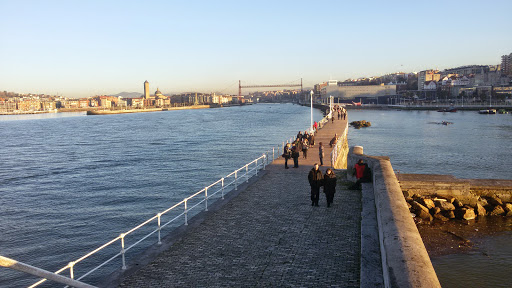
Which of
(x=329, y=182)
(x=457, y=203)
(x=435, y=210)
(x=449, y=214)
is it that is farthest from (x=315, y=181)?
(x=457, y=203)

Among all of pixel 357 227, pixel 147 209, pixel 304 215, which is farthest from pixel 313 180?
pixel 147 209

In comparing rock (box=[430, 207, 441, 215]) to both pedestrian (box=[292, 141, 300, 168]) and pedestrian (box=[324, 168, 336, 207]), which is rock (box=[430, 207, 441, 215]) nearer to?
pedestrian (box=[324, 168, 336, 207])

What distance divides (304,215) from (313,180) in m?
0.94

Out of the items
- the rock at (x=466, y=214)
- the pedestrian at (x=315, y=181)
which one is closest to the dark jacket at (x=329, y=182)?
the pedestrian at (x=315, y=181)

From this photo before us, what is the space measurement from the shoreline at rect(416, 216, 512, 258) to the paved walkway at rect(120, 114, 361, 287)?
2202mm

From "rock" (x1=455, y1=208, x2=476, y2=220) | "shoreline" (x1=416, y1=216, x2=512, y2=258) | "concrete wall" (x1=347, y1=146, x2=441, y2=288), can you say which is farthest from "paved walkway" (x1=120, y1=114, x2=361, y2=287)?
"rock" (x1=455, y1=208, x2=476, y2=220)

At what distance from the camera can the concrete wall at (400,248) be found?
14.4 feet

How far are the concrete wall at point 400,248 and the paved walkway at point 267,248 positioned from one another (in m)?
0.90

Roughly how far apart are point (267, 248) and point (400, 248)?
311 cm

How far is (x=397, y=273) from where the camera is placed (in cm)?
458

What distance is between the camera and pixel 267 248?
25.9ft

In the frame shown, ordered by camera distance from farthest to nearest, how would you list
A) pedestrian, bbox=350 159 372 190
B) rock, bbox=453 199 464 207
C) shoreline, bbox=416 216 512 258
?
1. rock, bbox=453 199 464 207
2. pedestrian, bbox=350 159 372 190
3. shoreline, bbox=416 216 512 258

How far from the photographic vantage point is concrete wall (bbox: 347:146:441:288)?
4.39 m

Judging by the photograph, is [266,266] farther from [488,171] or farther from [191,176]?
[488,171]
